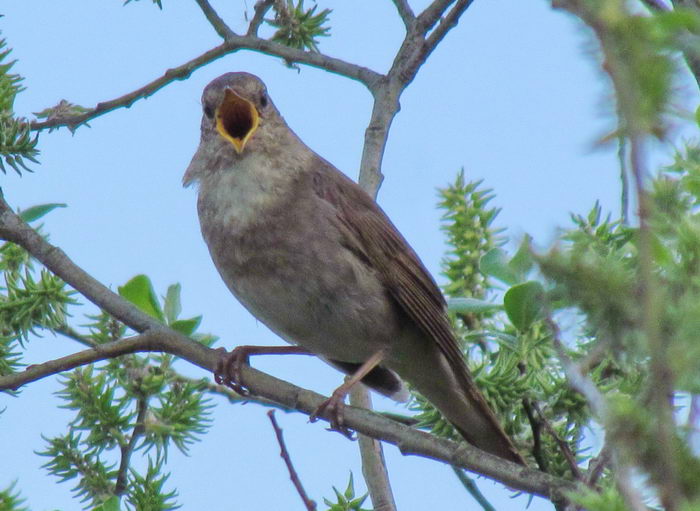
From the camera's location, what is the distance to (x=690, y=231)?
1.05m

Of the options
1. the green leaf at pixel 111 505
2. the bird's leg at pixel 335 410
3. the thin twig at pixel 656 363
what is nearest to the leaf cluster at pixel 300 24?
the bird's leg at pixel 335 410

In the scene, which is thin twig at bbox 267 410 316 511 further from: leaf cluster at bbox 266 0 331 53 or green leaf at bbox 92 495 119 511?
leaf cluster at bbox 266 0 331 53

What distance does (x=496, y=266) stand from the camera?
2779mm

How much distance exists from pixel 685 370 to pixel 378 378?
341 centimetres

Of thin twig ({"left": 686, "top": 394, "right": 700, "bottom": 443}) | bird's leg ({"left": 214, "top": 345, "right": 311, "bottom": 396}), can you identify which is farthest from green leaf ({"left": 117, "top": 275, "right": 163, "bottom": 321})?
thin twig ({"left": 686, "top": 394, "right": 700, "bottom": 443})

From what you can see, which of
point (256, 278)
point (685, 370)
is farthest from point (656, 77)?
point (256, 278)

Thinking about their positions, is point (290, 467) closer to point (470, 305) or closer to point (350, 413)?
point (350, 413)

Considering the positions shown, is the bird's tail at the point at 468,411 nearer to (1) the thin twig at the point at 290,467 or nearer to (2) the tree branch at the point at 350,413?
(2) the tree branch at the point at 350,413

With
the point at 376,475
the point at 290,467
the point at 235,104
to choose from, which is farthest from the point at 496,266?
the point at 235,104

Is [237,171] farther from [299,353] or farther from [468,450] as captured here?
[468,450]

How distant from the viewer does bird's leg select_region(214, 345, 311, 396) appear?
3.40 meters

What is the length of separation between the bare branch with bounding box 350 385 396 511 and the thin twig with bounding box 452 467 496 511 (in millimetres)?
263

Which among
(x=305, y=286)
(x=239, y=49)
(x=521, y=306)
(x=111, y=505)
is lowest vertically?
(x=111, y=505)

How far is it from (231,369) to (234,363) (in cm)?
4
